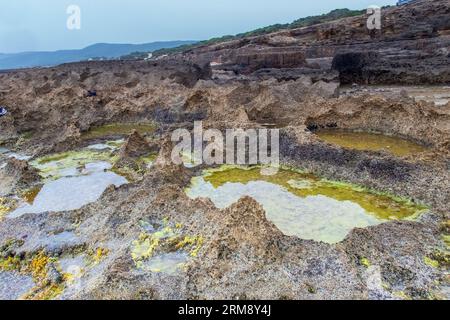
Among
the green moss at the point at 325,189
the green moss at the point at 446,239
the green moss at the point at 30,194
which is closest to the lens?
the green moss at the point at 446,239

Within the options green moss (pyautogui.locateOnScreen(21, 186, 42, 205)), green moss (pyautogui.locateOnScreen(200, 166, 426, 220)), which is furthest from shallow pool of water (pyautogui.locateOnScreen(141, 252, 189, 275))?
green moss (pyautogui.locateOnScreen(21, 186, 42, 205))

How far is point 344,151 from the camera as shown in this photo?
13.5 m

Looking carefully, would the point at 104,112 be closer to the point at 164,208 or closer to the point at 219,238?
the point at 164,208

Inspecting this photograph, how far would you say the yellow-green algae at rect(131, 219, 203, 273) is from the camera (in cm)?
760

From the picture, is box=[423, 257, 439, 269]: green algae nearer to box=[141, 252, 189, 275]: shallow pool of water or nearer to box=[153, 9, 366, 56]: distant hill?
box=[141, 252, 189, 275]: shallow pool of water

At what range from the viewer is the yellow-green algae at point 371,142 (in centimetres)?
1488

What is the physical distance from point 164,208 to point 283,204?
127 inches

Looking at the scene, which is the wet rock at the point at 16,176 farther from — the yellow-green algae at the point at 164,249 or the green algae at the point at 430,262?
the green algae at the point at 430,262

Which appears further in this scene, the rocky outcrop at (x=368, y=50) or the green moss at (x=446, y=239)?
the rocky outcrop at (x=368, y=50)

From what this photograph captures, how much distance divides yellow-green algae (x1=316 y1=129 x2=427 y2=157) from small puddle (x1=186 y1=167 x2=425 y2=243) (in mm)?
3132

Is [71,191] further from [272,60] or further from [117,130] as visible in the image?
[272,60]

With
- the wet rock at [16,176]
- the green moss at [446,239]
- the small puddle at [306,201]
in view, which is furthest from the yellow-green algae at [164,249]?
the wet rock at [16,176]

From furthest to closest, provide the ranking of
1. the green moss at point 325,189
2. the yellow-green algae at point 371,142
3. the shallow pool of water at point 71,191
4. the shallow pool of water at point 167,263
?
the yellow-green algae at point 371,142
the shallow pool of water at point 71,191
the green moss at point 325,189
the shallow pool of water at point 167,263
